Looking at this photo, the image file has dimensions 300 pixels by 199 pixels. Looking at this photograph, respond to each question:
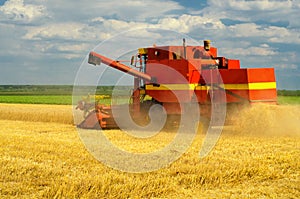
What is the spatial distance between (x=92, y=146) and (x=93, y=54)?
3852 millimetres

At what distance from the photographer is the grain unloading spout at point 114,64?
11.7m

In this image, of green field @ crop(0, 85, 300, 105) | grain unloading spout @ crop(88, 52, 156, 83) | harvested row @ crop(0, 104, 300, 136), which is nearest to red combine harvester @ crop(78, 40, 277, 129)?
grain unloading spout @ crop(88, 52, 156, 83)

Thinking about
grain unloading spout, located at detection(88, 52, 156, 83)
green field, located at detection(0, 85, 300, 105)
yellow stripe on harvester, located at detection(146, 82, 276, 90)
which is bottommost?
green field, located at detection(0, 85, 300, 105)

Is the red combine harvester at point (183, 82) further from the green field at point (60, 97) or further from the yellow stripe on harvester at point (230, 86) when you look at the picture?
the green field at point (60, 97)

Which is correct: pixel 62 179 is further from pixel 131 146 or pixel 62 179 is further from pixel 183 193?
pixel 131 146

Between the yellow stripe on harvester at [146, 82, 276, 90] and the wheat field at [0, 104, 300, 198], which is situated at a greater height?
the yellow stripe on harvester at [146, 82, 276, 90]

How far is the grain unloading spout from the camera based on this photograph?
38.5 ft

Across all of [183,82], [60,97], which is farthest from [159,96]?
[60,97]

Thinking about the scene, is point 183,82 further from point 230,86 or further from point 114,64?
point 114,64

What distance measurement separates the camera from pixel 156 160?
22.8ft

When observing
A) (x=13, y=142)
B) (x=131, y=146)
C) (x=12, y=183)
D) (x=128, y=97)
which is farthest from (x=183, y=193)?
(x=128, y=97)

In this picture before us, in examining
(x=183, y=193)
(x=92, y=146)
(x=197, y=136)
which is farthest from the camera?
(x=197, y=136)

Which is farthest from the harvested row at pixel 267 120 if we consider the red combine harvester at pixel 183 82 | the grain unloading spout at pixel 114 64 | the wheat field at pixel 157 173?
the grain unloading spout at pixel 114 64

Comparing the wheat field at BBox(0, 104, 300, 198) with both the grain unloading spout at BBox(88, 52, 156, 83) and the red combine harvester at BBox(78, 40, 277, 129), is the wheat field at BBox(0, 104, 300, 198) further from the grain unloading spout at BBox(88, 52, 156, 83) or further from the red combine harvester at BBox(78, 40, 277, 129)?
the grain unloading spout at BBox(88, 52, 156, 83)
